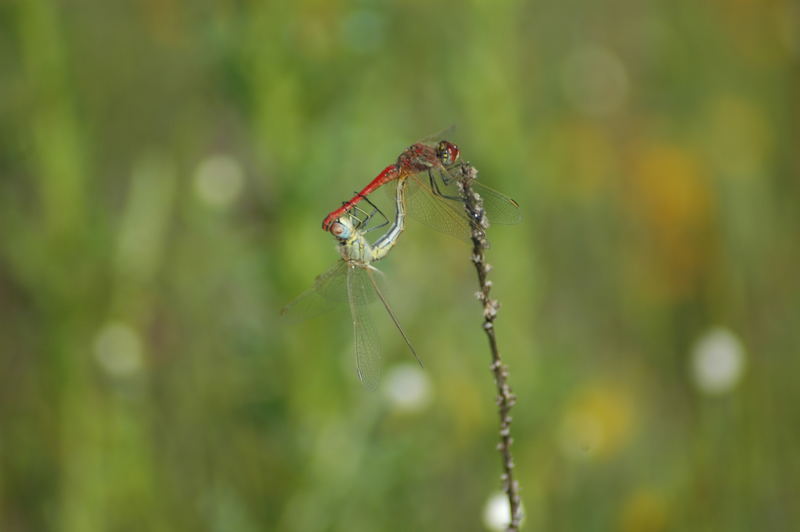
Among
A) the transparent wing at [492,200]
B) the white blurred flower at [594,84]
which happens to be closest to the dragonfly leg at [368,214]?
the transparent wing at [492,200]

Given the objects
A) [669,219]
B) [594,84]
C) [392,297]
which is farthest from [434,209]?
[594,84]

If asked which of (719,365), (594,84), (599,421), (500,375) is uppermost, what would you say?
(594,84)

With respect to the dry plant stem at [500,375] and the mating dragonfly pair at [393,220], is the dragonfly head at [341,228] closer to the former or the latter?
the mating dragonfly pair at [393,220]

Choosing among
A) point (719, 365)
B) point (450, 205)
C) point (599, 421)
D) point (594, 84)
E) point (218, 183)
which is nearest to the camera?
point (450, 205)

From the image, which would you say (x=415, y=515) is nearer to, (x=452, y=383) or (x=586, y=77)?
(x=452, y=383)

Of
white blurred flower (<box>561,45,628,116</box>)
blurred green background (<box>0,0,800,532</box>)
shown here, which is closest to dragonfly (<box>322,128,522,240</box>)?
blurred green background (<box>0,0,800,532</box>)

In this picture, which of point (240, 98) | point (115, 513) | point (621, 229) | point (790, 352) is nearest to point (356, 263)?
point (240, 98)

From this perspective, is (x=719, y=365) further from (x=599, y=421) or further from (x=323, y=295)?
(x=323, y=295)
